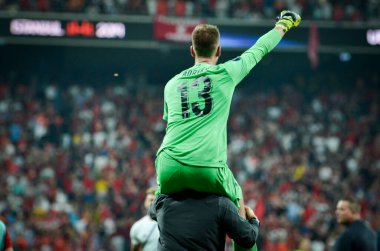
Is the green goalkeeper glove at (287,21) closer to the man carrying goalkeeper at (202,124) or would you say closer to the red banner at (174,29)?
the man carrying goalkeeper at (202,124)

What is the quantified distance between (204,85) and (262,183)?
16.0m

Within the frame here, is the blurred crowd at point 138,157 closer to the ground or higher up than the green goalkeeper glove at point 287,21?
closer to the ground

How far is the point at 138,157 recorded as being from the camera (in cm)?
2077

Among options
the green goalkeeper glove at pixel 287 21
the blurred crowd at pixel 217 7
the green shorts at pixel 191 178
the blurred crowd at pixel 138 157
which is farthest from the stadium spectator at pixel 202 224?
the blurred crowd at pixel 217 7

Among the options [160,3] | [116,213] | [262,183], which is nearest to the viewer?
[116,213]

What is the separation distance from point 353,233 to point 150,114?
16918 millimetres

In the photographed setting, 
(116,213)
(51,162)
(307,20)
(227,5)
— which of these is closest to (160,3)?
(227,5)

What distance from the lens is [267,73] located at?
1026 inches

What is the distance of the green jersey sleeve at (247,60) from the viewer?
408cm

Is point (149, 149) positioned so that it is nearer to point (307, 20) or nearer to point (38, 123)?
point (38, 123)

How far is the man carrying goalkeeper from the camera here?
395 centimetres

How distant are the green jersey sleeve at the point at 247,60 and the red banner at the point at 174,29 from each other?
18.0 meters

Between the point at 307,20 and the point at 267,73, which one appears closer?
the point at 307,20

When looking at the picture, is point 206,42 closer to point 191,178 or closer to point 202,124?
point 202,124
